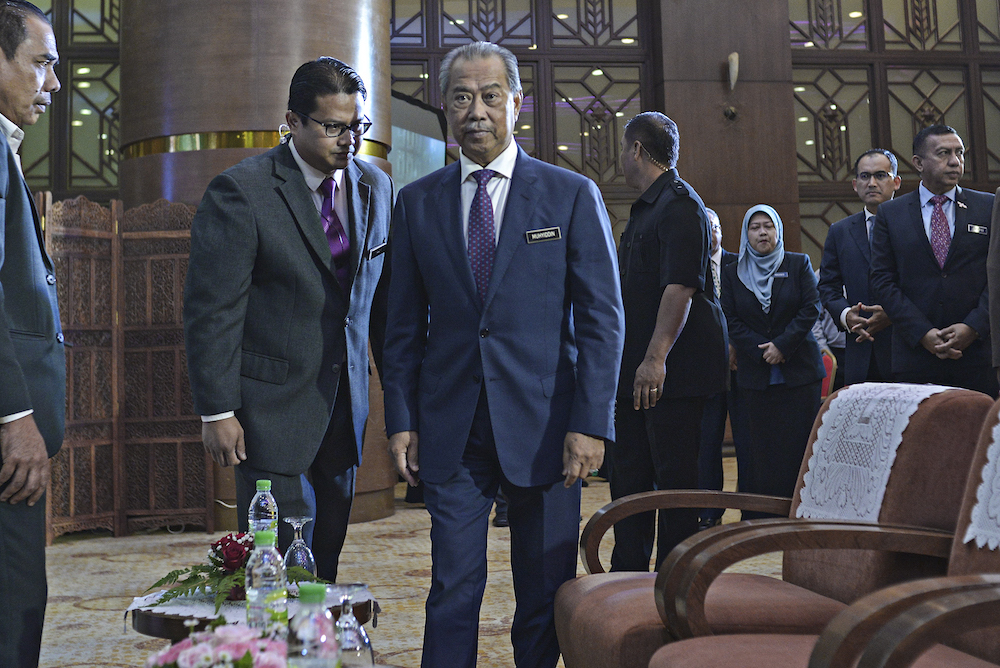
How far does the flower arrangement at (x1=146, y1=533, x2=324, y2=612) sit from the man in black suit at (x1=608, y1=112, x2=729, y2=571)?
133 centimetres

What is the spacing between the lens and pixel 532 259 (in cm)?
222

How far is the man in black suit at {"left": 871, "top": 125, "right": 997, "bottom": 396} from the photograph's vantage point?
3.97 meters

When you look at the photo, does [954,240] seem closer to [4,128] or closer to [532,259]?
[532,259]

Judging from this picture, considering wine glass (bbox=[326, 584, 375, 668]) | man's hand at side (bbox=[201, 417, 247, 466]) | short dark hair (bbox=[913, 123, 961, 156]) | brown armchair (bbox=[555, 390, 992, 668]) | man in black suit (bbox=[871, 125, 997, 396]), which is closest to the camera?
wine glass (bbox=[326, 584, 375, 668])

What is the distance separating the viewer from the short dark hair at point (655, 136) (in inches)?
130

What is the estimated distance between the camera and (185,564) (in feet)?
15.0

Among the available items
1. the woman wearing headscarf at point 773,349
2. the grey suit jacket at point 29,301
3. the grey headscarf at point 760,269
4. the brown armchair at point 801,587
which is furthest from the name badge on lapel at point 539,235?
the grey headscarf at point 760,269

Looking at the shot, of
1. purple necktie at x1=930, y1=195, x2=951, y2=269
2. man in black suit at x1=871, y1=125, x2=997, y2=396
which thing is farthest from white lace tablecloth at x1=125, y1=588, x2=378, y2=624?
purple necktie at x1=930, y1=195, x2=951, y2=269

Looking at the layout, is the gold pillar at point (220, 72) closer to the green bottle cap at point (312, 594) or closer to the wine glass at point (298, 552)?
the wine glass at point (298, 552)

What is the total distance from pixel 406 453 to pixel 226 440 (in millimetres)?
442

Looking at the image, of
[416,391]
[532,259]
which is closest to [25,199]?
[416,391]

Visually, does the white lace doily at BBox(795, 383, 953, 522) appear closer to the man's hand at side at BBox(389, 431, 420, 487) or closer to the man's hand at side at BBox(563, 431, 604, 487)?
the man's hand at side at BBox(563, 431, 604, 487)

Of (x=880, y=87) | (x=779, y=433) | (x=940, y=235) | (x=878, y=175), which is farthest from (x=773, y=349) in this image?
(x=880, y=87)

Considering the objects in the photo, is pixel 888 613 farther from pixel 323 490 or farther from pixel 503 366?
pixel 323 490
